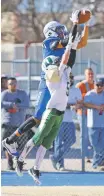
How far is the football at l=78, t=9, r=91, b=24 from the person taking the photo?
30.0 feet

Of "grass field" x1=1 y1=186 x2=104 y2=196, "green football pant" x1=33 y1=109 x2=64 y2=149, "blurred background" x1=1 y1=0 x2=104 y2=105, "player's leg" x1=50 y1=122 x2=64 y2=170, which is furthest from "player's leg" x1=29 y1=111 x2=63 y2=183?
"blurred background" x1=1 y1=0 x2=104 y2=105

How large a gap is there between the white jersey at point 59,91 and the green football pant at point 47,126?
87mm

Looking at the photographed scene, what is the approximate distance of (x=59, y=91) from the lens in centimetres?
931

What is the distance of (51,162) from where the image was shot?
13547 mm

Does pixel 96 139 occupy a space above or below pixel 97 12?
below

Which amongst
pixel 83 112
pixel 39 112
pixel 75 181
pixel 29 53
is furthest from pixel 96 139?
pixel 29 53

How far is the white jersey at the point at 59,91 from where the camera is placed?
9297mm

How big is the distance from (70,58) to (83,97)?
12.2ft

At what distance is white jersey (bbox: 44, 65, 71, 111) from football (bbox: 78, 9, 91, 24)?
2.03 ft

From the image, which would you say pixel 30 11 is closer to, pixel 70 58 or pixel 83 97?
pixel 83 97

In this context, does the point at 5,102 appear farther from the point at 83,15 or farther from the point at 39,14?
the point at 39,14

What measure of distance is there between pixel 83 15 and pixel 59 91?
39.7 inches

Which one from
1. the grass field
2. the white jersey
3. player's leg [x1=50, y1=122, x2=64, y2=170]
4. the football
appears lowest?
the grass field

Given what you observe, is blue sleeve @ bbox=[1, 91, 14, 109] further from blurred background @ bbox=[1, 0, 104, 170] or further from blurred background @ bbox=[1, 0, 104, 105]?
blurred background @ bbox=[1, 0, 104, 105]
